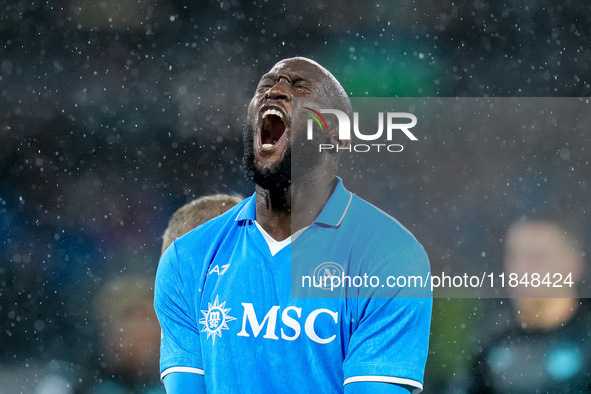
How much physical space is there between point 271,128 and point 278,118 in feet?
0.19

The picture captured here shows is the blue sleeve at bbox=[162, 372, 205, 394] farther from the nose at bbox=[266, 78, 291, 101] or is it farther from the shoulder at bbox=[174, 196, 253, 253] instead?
the nose at bbox=[266, 78, 291, 101]

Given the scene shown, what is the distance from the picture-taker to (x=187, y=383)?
2.22 m

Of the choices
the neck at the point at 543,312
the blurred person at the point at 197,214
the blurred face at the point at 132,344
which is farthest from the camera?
the neck at the point at 543,312

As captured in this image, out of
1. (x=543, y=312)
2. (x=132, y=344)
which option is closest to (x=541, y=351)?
(x=543, y=312)

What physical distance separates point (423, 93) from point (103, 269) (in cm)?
364

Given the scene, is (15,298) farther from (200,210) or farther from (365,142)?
(365,142)

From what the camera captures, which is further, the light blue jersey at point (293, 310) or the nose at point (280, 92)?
the nose at point (280, 92)

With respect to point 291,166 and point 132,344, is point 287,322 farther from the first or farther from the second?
point 132,344

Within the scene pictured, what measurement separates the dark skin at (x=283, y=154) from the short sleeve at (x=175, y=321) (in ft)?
1.24

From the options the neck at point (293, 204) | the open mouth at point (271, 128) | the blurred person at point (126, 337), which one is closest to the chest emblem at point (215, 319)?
the neck at point (293, 204)

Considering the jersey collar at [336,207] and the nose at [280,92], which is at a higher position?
the nose at [280,92]

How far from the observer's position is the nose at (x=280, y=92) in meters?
2.24

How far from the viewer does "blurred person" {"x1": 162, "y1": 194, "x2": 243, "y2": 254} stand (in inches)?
154

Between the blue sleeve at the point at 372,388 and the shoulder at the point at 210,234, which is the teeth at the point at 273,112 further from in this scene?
the blue sleeve at the point at 372,388
